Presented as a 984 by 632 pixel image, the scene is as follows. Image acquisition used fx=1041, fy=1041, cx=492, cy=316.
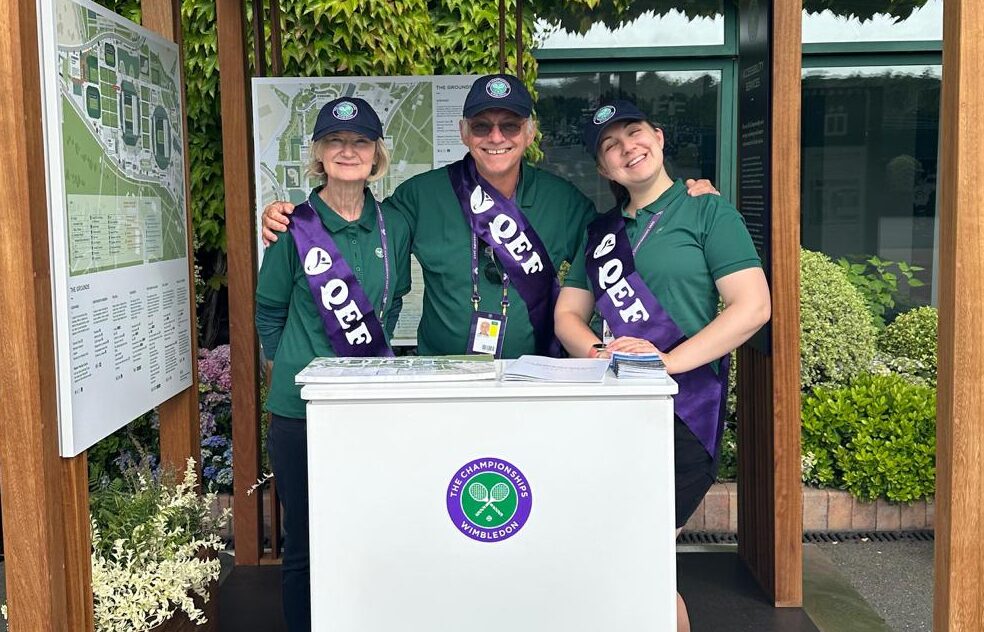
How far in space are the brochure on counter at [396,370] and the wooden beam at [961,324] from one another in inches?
37.6

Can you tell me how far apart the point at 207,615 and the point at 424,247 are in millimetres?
1351

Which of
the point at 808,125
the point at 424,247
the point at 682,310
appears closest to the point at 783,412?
the point at 682,310

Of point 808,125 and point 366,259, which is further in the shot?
point 808,125

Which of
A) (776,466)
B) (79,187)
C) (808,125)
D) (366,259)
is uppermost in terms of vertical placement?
(808,125)

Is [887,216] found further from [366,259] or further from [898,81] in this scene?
[366,259]

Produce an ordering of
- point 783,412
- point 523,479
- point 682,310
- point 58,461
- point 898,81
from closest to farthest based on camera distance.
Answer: point 523,479, point 58,461, point 682,310, point 783,412, point 898,81

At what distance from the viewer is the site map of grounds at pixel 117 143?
7.75ft

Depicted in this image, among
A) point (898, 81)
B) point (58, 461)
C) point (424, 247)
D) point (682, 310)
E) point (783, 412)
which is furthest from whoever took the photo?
point (898, 81)

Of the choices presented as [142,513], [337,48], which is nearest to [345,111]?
[142,513]

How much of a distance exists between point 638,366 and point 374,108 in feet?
8.36

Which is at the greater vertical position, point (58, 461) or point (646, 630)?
point (58, 461)

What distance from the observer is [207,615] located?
10.8ft

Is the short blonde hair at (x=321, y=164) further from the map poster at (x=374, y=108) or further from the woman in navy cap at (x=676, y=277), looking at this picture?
the map poster at (x=374, y=108)

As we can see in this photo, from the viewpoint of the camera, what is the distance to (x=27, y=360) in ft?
6.86
